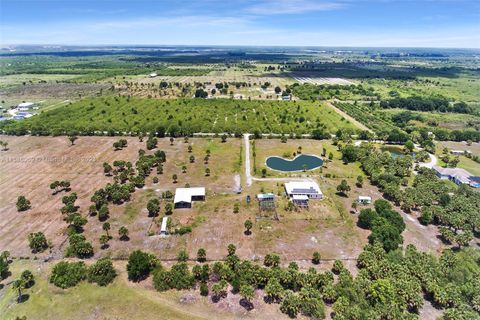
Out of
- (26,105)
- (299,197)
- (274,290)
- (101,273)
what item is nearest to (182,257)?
(101,273)

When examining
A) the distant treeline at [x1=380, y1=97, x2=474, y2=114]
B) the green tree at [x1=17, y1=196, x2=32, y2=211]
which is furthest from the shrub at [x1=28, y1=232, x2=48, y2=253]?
the distant treeline at [x1=380, y1=97, x2=474, y2=114]

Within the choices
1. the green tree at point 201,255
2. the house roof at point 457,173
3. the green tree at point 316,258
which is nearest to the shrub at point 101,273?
the green tree at point 201,255

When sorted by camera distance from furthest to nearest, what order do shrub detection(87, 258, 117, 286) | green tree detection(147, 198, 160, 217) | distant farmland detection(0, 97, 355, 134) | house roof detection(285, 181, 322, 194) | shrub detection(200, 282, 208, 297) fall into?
distant farmland detection(0, 97, 355, 134), house roof detection(285, 181, 322, 194), green tree detection(147, 198, 160, 217), shrub detection(87, 258, 117, 286), shrub detection(200, 282, 208, 297)

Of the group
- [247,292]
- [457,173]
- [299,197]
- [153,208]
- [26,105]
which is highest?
A: [26,105]

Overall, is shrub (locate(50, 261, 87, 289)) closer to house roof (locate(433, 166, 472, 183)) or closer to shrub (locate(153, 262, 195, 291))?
shrub (locate(153, 262, 195, 291))

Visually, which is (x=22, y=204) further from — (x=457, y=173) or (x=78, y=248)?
(x=457, y=173)

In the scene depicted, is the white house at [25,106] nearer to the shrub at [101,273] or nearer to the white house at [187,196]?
the white house at [187,196]
